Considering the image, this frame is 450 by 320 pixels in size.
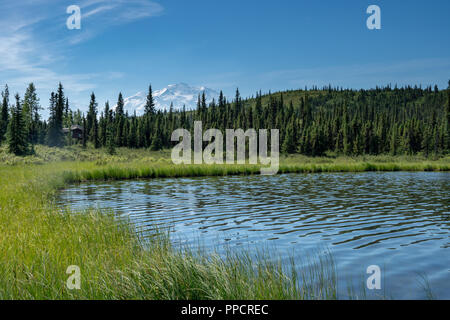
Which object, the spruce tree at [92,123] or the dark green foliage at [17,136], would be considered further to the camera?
the spruce tree at [92,123]

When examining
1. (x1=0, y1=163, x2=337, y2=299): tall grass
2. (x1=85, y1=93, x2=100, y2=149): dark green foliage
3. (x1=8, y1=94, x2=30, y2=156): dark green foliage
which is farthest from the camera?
(x1=85, y1=93, x2=100, y2=149): dark green foliage

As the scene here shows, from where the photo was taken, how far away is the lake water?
812 cm

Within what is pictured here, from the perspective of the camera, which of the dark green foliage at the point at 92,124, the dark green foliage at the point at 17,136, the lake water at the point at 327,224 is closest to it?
the lake water at the point at 327,224

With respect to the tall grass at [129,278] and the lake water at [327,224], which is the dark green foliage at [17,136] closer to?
the lake water at [327,224]

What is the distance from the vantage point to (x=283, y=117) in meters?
110

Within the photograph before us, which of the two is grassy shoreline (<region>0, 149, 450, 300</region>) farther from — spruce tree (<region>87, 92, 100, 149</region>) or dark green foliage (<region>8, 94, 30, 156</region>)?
spruce tree (<region>87, 92, 100, 149</region>)

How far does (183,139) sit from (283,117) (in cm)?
3228

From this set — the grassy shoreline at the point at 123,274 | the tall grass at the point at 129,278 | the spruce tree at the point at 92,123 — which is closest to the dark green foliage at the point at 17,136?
the spruce tree at the point at 92,123

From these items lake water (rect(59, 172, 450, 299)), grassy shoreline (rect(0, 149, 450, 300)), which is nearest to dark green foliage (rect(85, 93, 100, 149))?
lake water (rect(59, 172, 450, 299))

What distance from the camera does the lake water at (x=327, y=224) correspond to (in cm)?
812

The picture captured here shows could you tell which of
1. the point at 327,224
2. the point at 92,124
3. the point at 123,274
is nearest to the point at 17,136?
the point at 92,124

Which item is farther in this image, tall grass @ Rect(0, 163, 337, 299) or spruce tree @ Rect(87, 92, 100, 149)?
spruce tree @ Rect(87, 92, 100, 149)
